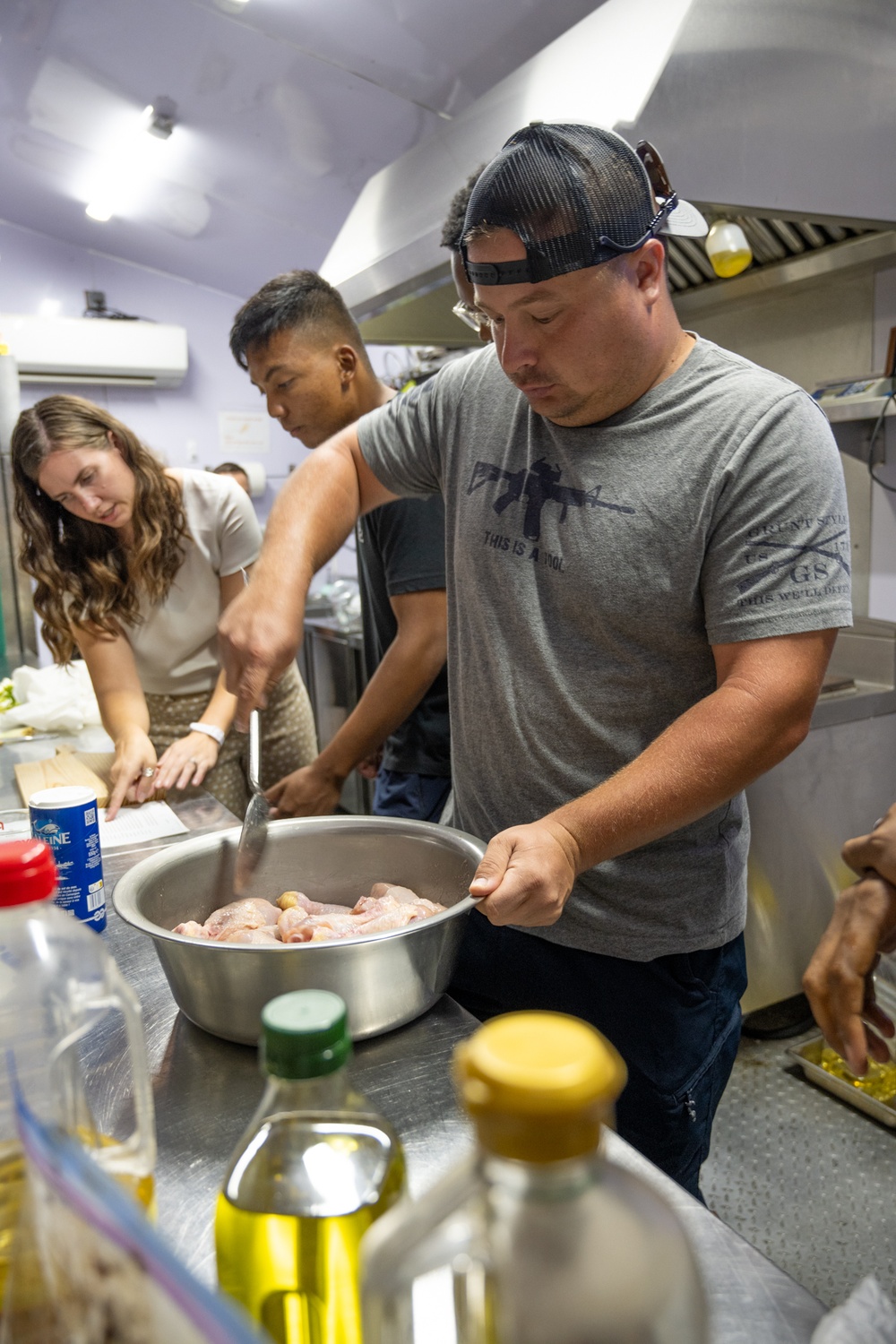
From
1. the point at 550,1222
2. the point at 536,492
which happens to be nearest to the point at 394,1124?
the point at 550,1222

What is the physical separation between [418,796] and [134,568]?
2.78 ft

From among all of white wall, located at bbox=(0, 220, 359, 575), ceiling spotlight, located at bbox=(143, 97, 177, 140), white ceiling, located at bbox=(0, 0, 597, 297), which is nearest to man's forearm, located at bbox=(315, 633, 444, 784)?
white ceiling, located at bbox=(0, 0, 597, 297)

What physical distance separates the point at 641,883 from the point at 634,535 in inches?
17.5

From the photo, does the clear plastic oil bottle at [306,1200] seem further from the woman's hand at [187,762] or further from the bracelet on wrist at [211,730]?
the bracelet on wrist at [211,730]

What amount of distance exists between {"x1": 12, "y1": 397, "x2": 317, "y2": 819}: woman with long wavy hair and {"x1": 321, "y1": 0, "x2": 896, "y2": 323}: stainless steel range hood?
0.91 meters

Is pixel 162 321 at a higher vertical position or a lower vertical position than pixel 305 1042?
higher

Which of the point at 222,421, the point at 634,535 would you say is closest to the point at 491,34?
the point at 634,535

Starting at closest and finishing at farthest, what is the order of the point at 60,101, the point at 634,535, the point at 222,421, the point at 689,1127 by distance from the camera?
1. the point at 634,535
2. the point at 689,1127
3. the point at 60,101
4. the point at 222,421

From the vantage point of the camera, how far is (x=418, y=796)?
2115 mm

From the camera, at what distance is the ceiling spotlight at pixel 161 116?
425cm

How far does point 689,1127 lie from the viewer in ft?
4.13

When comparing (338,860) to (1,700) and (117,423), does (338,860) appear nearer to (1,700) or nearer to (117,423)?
(117,423)

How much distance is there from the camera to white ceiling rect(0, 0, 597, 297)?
332cm

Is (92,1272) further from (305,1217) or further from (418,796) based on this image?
(418,796)
